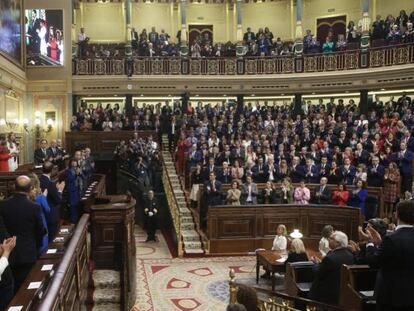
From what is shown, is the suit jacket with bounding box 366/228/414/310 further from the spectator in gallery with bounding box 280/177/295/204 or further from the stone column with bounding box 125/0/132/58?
the stone column with bounding box 125/0/132/58

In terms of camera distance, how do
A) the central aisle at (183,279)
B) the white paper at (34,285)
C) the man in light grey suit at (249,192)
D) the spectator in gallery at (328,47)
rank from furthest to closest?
the spectator in gallery at (328,47)
the man in light grey suit at (249,192)
the central aisle at (183,279)
the white paper at (34,285)

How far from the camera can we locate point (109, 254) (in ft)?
20.8

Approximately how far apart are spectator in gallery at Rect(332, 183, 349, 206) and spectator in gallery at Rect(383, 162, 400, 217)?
1162 mm

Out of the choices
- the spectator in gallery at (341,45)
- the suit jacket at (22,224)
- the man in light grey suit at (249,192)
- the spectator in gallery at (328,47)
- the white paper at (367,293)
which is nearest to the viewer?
the suit jacket at (22,224)

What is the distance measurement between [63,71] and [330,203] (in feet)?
41.5

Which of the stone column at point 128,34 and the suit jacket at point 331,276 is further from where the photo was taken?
the stone column at point 128,34

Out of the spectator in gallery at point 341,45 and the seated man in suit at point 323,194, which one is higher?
the spectator in gallery at point 341,45

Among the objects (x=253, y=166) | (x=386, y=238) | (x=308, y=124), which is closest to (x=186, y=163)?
(x=253, y=166)

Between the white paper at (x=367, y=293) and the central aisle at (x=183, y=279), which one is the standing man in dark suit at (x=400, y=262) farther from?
the central aisle at (x=183, y=279)

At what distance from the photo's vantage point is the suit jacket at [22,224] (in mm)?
4168

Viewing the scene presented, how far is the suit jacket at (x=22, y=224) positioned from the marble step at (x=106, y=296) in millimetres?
1785

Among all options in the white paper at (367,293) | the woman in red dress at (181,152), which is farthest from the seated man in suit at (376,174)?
the white paper at (367,293)

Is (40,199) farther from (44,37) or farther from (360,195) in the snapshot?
(44,37)

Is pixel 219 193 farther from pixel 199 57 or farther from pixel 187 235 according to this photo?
pixel 199 57
